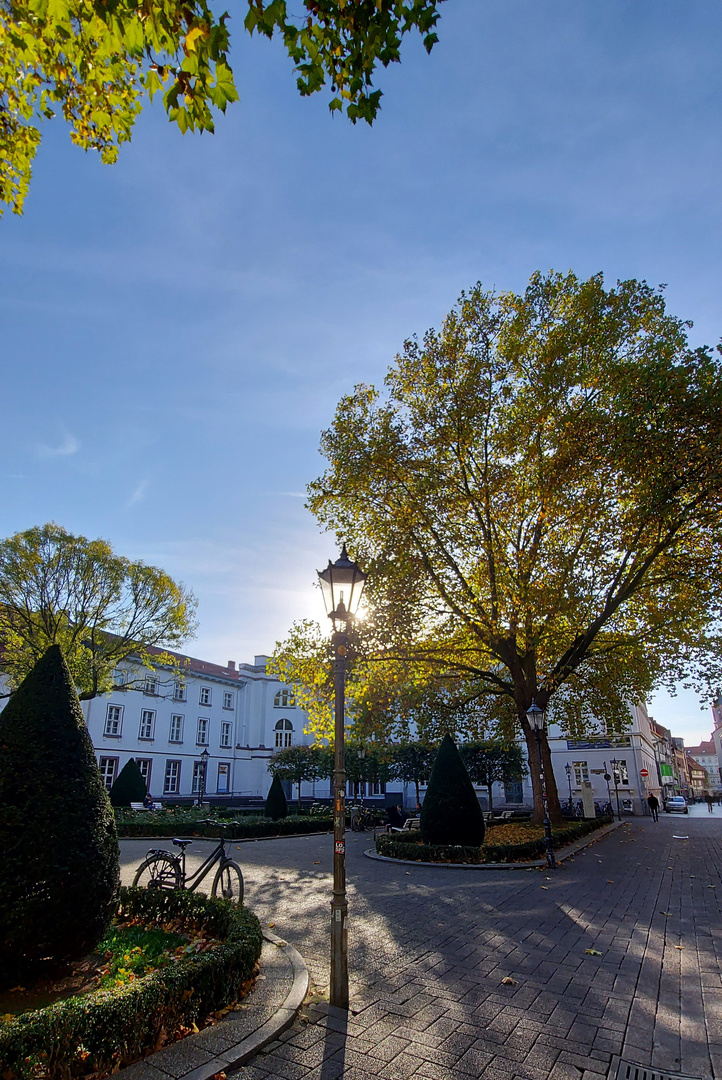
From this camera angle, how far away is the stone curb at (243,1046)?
386 centimetres

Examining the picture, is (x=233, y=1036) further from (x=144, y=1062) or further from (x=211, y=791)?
(x=211, y=791)

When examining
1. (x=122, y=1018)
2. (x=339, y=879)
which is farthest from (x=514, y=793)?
(x=122, y=1018)

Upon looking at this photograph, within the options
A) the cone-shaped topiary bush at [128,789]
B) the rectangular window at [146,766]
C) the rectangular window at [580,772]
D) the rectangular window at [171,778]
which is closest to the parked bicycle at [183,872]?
the cone-shaped topiary bush at [128,789]

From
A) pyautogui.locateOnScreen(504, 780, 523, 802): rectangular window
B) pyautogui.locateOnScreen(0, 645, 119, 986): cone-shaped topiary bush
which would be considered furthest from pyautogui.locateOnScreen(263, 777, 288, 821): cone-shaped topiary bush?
pyautogui.locateOnScreen(504, 780, 523, 802): rectangular window

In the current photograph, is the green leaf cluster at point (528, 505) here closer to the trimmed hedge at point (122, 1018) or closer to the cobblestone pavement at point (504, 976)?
the cobblestone pavement at point (504, 976)

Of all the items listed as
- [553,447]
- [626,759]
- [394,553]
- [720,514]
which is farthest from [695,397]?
[626,759]

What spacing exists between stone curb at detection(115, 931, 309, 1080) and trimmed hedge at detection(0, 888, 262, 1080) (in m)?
0.16

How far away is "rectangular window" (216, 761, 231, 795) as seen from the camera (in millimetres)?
47531

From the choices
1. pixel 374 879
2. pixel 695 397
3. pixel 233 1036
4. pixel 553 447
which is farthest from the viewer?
pixel 553 447

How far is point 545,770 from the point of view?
20562 mm

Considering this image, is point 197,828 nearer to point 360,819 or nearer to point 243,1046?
point 360,819

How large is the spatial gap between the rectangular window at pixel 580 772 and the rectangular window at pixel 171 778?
104 ft

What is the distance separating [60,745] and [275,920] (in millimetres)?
4693

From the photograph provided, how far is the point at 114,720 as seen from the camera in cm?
3931
